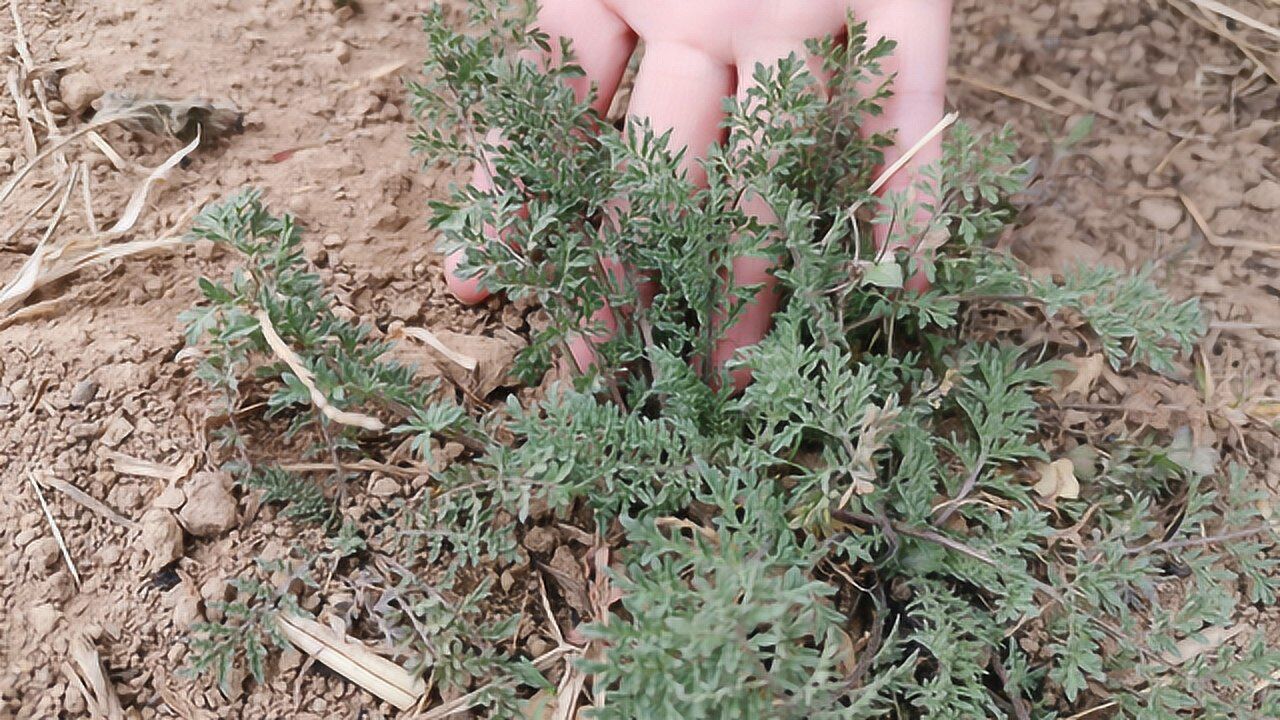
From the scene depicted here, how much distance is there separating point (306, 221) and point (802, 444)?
1.02 metres

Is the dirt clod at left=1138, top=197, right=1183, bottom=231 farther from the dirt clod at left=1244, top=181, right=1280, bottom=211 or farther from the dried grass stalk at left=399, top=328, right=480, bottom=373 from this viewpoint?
the dried grass stalk at left=399, top=328, right=480, bottom=373

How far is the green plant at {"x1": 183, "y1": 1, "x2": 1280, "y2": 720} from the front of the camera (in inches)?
58.3

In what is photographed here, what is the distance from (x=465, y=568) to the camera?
64.5 inches

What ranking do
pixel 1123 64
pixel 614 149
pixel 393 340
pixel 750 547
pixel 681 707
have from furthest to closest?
pixel 1123 64 < pixel 393 340 < pixel 614 149 < pixel 750 547 < pixel 681 707

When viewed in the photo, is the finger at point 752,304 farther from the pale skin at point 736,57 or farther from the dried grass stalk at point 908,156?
the dried grass stalk at point 908,156

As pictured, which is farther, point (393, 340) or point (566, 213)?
point (393, 340)

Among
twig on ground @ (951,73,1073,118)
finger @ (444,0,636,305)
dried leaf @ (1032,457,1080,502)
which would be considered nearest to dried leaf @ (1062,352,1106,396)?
dried leaf @ (1032,457,1080,502)

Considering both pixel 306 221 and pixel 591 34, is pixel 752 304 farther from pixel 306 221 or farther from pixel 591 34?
pixel 306 221

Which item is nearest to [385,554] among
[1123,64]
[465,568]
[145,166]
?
[465,568]

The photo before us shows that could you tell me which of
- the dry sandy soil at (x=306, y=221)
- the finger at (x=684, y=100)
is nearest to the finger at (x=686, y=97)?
the finger at (x=684, y=100)

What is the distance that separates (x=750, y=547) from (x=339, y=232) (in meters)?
1.02

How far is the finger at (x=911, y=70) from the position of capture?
1.82 meters

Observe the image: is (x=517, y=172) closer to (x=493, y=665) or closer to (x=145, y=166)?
(x=493, y=665)

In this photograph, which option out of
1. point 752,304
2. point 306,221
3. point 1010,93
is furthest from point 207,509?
point 1010,93
